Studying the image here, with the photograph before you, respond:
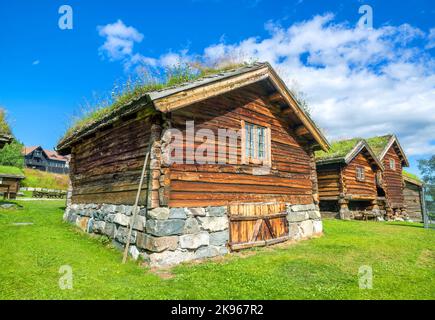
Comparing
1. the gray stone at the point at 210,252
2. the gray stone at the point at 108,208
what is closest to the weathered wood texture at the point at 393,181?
the gray stone at the point at 210,252

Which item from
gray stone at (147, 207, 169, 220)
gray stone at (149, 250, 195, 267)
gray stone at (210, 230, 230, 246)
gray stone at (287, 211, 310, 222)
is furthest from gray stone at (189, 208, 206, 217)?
gray stone at (287, 211, 310, 222)

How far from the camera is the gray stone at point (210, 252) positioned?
7.63 m

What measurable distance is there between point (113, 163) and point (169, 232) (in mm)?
3800

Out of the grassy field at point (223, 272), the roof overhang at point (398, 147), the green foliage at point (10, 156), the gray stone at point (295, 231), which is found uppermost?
the green foliage at point (10, 156)

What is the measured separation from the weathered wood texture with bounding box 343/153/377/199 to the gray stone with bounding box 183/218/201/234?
1390 cm

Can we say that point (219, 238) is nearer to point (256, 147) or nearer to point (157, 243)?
point (157, 243)

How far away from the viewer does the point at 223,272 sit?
6602mm

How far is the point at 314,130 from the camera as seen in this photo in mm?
11789

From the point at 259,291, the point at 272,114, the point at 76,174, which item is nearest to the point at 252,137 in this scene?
the point at 272,114

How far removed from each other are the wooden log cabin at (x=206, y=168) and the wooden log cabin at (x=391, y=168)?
1489 cm

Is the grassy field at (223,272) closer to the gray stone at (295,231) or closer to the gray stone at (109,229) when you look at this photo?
the gray stone at (109,229)

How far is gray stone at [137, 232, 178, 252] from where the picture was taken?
269 inches

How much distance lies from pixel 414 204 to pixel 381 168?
11037 millimetres

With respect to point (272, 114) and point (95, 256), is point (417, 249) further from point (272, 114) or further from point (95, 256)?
point (95, 256)
